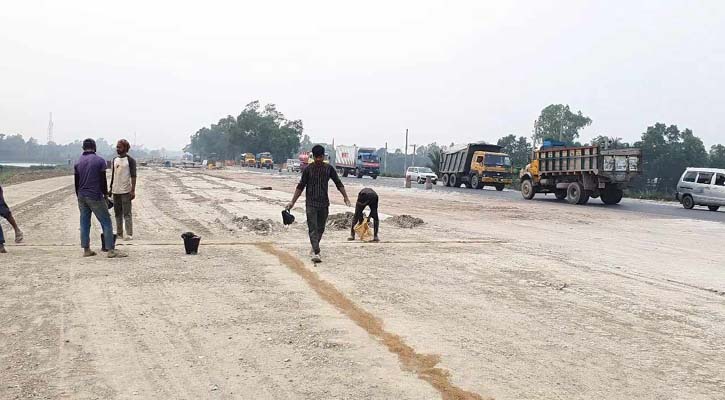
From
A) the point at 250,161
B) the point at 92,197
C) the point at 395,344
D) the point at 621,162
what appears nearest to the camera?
the point at 395,344

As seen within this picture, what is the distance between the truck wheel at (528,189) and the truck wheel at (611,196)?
348 cm

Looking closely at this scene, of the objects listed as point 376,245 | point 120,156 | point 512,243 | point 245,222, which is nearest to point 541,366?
point 376,245

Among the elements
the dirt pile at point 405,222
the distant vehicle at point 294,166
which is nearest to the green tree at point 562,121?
the distant vehicle at point 294,166

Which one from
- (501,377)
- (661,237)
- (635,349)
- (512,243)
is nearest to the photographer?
(501,377)

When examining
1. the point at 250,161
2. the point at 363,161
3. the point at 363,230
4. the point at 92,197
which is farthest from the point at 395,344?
the point at 250,161

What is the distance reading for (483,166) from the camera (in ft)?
121

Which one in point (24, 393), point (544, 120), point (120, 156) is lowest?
point (24, 393)

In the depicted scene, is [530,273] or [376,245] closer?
[530,273]

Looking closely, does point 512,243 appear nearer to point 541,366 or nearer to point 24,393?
point 541,366

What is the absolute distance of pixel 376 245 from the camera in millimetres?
11281

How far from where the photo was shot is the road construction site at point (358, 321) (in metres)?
4.32

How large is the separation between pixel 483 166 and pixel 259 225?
82.2 feet

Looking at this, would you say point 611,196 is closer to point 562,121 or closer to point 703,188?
point 703,188

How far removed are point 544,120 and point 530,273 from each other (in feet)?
253
